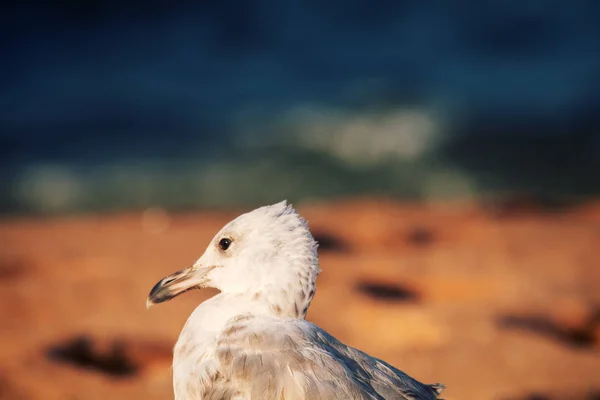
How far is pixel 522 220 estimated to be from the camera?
819 cm

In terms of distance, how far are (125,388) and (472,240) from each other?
14.8 feet

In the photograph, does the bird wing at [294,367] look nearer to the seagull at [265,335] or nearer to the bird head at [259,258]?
the seagull at [265,335]

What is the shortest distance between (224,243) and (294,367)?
2.03 ft

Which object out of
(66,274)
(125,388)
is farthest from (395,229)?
(125,388)

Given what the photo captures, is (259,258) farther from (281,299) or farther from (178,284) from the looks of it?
(178,284)

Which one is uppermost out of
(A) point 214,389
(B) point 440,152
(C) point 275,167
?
(B) point 440,152

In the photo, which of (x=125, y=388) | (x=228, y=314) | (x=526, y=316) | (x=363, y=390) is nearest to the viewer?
(x=363, y=390)

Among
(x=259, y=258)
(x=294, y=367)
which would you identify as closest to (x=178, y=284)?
(x=259, y=258)

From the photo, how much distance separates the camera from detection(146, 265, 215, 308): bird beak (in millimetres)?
2543

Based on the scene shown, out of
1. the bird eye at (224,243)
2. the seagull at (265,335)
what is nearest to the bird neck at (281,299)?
the seagull at (265,335)

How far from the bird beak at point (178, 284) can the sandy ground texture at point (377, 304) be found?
1.32 m

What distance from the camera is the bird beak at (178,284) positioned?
254 centimetres

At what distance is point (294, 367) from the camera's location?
2102 millimetres

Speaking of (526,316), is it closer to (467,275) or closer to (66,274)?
(467,275)
